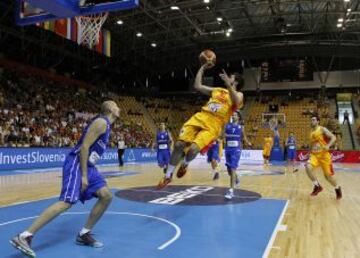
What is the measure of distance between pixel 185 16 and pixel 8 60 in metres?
10.9

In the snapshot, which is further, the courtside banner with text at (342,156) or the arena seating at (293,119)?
the arena seating at (293,119)

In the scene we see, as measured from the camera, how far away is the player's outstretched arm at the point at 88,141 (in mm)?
4410

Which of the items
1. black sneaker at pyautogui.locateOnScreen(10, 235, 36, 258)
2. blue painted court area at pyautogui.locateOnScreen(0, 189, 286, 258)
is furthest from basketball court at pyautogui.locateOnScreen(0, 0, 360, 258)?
black sneaker at pyautogui.locateOnScreen(10, 235, 36, 258)

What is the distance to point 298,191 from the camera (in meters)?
10.7

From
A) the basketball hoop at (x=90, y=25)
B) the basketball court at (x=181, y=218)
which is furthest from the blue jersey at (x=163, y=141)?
the basketball hoop at (x=90, y=25)

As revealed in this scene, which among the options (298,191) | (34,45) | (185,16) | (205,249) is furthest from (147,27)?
(205,249)

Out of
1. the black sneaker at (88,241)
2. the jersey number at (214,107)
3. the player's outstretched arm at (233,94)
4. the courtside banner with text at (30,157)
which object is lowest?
the black sneaker at (88,241)

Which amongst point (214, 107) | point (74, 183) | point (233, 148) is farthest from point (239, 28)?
point (74, 183)

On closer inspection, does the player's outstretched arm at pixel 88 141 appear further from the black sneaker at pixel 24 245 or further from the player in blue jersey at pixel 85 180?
the black sneaker at pixel 24 245

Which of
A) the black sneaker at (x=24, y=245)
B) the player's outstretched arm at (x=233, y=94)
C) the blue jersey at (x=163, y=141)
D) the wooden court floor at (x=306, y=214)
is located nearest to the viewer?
the black sneaker at (x=24, y=245)

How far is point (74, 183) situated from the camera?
4.47 meters

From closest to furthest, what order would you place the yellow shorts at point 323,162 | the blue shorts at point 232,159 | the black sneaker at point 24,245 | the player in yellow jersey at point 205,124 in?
the black sneaker at point 24,245, the player in yellow jersey at point 205,124, the yellow shorts at point 323,162, the blue shorts at point 232,159

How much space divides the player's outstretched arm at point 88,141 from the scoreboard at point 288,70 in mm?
30407

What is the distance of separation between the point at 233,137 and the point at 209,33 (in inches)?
764
